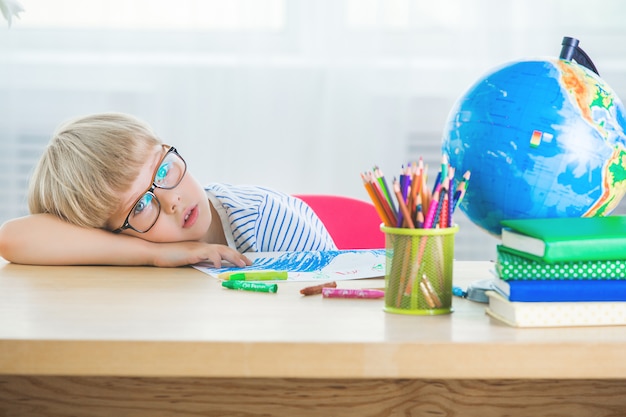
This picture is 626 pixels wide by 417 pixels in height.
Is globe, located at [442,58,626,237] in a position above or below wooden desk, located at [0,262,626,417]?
above

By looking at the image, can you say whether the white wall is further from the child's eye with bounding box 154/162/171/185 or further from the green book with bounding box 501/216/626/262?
the green book with bounding box 501/216/626/262

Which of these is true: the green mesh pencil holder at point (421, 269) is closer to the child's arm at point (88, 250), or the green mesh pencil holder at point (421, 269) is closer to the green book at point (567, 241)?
the green book at point (567, 241)

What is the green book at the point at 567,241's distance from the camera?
0.84 meters

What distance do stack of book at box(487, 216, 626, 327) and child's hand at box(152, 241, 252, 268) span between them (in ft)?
1.79

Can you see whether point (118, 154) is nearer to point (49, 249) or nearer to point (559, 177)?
point (49, 249)

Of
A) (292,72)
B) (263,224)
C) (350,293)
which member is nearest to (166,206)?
(263,224)

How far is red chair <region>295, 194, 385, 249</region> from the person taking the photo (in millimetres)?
1745

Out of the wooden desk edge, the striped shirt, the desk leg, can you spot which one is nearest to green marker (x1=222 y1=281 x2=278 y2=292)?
the desk leg

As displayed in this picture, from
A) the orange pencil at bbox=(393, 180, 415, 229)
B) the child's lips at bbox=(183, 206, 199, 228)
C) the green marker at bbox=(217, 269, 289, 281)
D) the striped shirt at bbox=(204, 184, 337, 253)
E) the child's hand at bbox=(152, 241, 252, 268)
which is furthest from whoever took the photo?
the striped shirt at bbox=(204, 184, 337, 253)

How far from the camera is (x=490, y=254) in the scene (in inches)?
111

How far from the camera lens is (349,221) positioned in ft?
5.85

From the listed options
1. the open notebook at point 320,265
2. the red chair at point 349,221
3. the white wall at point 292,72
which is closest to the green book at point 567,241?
the open notebook at point 320,265

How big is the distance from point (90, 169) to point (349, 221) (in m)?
0.64

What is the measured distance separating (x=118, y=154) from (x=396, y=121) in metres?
1.59
